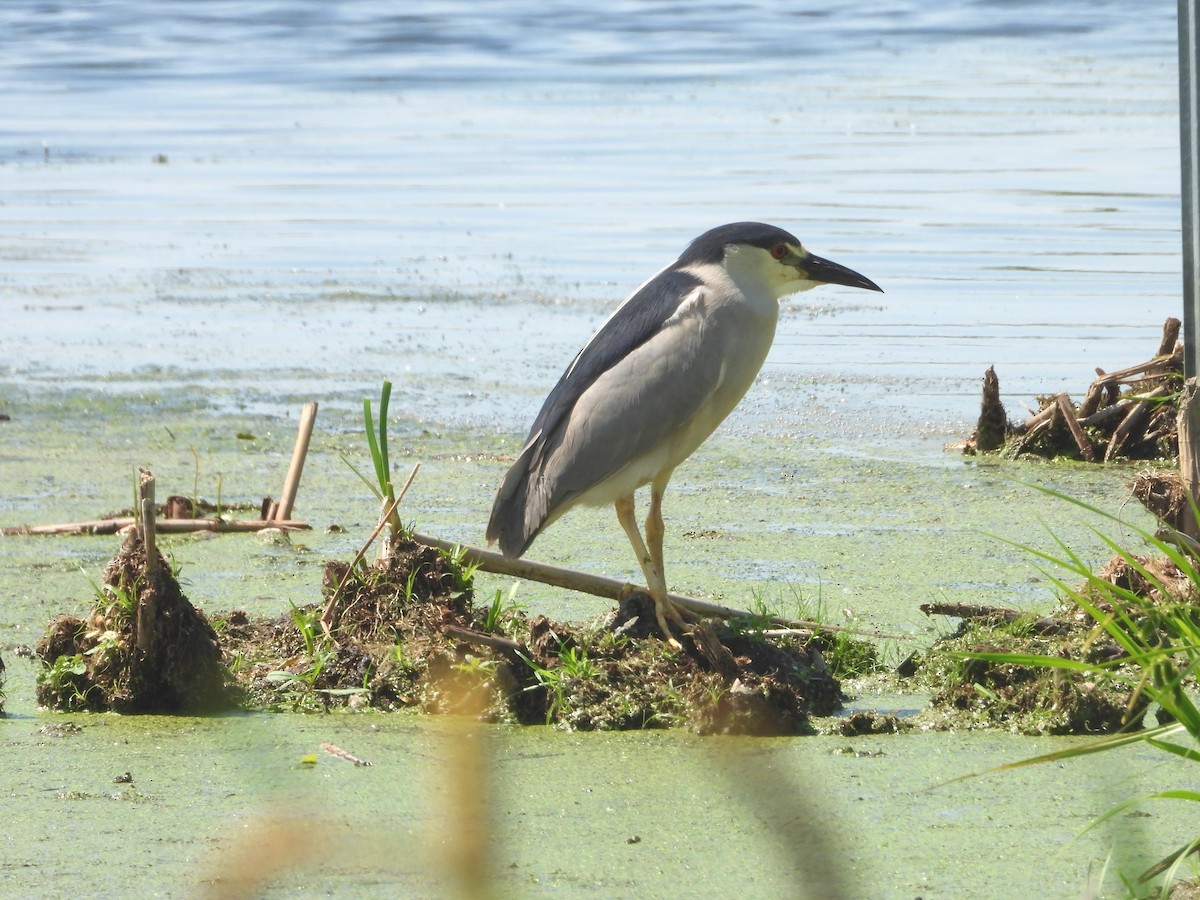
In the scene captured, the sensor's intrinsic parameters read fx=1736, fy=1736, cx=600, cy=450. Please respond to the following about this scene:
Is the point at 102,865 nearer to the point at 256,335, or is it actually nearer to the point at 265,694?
the point at 265,694

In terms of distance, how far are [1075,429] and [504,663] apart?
11.2 ft

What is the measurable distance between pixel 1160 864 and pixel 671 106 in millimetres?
16848

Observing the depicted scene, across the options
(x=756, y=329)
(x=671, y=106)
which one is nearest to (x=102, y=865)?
(x=756, y=329)

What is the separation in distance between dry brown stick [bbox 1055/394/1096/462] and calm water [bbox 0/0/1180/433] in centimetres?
105

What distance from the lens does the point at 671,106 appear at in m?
18.9

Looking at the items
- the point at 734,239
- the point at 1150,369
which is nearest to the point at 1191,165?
the point at 734,239

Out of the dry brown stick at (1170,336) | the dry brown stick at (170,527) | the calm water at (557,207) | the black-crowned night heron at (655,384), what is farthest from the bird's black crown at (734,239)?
the calm water at (557,207)

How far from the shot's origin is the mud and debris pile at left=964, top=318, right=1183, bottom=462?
6508mm

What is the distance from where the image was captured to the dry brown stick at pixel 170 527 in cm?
580

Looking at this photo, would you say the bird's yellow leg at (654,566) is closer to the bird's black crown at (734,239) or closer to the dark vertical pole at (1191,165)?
the bird's black crown at (734,239)

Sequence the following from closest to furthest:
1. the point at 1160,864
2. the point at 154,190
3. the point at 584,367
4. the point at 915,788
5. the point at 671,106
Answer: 1. the point at 1160,864
2. the point at 915,788
3. the point at 584,367
4. the point at 154,190
5. the point at 671,106

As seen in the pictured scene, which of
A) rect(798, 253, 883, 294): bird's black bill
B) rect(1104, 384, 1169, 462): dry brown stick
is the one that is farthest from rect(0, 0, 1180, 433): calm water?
rect(798, 253, 883, 294): bird's black bill

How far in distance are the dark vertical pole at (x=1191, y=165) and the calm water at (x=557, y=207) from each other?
2.95 m

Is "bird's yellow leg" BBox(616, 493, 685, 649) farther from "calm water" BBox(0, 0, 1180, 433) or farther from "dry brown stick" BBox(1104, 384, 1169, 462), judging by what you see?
"calm water" BBox(0, 0, 1180, 433)
